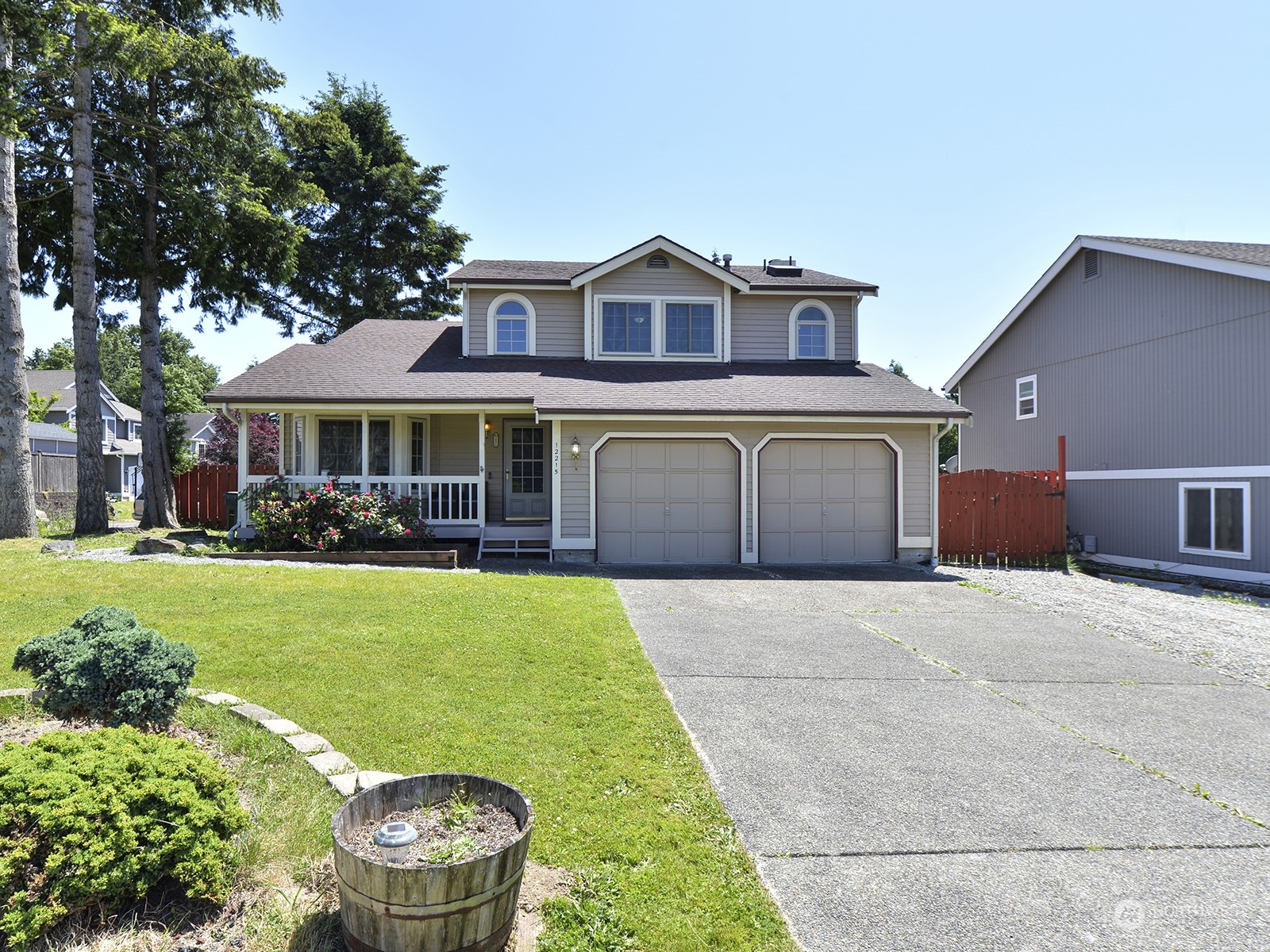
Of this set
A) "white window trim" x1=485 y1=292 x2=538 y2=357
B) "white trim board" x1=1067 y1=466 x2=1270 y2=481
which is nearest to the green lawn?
"white window trim" x1=485 y1=292 x2=538 y2=357

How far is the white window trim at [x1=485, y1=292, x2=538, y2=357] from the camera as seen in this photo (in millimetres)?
14875

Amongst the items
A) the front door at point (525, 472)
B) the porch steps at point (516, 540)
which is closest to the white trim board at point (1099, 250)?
the front door at point (525, 472)

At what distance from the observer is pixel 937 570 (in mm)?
12430

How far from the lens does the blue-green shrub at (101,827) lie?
222cm

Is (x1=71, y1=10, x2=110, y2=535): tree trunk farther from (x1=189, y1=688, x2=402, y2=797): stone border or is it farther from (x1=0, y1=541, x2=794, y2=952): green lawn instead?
(x1=189, y1=688, x2=402, y2=797): stone border

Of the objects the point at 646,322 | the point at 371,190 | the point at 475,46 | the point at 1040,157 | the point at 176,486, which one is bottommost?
the point at 176,486

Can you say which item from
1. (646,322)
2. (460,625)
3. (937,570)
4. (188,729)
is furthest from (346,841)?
(646,322)

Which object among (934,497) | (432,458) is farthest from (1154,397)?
(432,458)

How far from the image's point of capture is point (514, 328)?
49.2 ft

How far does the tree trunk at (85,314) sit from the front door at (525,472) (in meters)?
8.18

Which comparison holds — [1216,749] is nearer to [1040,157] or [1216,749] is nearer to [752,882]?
[752,882]

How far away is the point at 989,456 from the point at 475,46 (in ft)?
53.0

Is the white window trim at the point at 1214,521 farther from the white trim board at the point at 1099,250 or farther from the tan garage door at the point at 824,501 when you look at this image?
the tan garage door at the point at 824,501

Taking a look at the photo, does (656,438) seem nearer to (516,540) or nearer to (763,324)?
(516,540)
